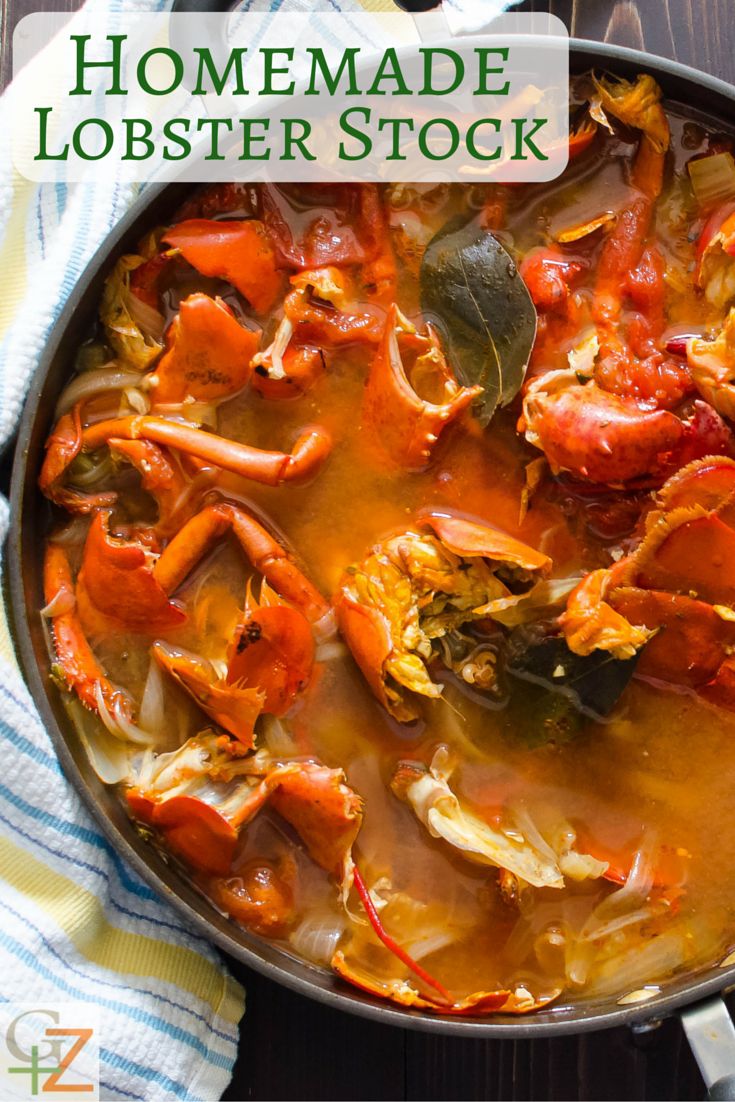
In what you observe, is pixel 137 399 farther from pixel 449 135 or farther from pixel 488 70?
pixel 488 70

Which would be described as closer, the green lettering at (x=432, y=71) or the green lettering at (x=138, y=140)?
the green lettering at (x=432, y=71)

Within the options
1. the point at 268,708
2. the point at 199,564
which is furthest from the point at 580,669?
the point at 199,564

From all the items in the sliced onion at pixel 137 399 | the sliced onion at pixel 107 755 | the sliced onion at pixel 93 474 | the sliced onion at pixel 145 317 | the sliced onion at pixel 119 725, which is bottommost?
the sliced onion at pixel 107 755

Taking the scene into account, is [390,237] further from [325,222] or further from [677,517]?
[677,517]

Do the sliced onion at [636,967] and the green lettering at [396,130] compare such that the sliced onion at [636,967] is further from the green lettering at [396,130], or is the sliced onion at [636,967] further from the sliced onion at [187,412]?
the green lettering at [396,130]

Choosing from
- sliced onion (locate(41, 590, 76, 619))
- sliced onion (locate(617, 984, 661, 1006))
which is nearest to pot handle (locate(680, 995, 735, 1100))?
sliced onion (locate(617, 984, 661, 1006))

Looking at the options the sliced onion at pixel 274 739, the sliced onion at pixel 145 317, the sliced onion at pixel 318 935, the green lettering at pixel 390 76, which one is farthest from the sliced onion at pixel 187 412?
the sliced onion at pixel 318 935

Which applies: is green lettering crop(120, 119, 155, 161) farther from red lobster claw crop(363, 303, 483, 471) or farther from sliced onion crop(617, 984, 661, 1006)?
sliced onion crop(617, 984, 661, 1006)
